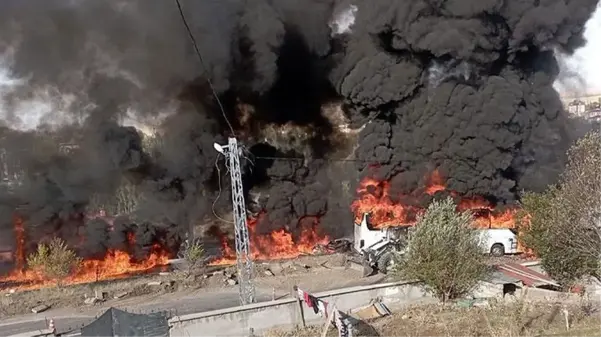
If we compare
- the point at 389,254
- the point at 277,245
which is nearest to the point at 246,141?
the point at 277,245

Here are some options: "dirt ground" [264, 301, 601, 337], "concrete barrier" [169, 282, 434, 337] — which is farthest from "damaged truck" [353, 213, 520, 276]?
"dirt ground" [264, 301, 601, 337]

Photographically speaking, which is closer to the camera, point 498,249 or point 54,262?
point 54,262

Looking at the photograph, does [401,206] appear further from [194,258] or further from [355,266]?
[194,258]

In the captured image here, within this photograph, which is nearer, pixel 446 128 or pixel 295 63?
pixel 446 128

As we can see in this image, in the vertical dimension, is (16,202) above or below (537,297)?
above

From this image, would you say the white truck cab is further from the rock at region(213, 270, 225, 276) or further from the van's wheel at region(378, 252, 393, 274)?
the rock at region(213, 270, 225, 276)

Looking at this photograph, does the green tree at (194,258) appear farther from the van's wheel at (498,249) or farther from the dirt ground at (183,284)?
the van's wheel at (498,249)

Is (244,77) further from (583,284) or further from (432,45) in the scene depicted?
(583,284)

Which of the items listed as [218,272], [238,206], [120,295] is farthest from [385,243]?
[120,295]
